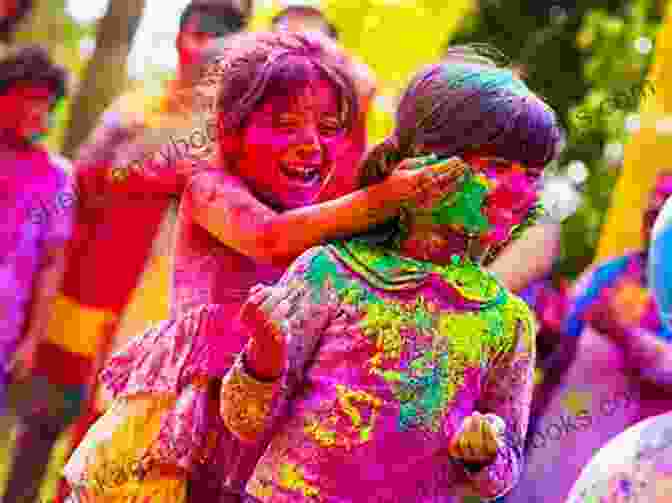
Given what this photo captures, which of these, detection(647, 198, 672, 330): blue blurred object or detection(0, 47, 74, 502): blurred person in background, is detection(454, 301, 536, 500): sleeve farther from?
detection(0, 47, 74, 502): blurred person in background

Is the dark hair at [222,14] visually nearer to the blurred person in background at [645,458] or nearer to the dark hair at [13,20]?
the blurred person in background at [645,458]

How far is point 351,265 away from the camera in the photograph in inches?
85.8

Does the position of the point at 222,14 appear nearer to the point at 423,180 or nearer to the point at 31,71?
the point at 31,71

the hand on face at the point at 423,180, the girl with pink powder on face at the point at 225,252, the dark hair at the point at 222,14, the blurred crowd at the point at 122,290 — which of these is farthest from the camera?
the blurred crowd at the point at 122,290

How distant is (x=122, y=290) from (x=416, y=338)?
2511 millimetres

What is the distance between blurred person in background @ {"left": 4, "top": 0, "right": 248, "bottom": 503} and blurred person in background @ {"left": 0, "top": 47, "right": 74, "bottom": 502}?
9 centimetres

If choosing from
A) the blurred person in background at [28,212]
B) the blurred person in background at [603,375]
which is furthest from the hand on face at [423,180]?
the blurred person in background at [28,212]

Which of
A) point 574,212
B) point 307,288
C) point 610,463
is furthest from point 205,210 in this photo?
point 574,212

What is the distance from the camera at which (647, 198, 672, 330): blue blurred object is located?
255cm

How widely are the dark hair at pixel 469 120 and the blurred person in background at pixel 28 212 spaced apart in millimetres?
1958

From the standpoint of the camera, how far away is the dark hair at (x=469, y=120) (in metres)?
2.17

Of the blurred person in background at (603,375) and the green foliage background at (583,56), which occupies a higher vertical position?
the blurred person in background at (603,375)

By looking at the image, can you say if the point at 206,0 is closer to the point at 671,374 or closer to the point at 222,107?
the point at 222,107

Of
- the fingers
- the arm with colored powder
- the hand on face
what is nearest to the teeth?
the hand on face
